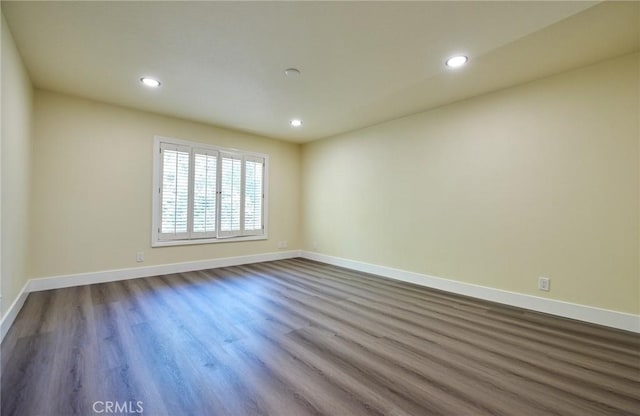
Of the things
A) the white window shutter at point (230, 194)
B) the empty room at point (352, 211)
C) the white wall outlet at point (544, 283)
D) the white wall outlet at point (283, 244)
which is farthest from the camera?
the white wall outlet at point (283, 244)

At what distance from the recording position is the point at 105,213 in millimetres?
3828

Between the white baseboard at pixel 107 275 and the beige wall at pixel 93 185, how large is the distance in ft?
0.25

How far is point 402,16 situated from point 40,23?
2723mm

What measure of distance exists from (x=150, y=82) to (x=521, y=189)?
14.1ft

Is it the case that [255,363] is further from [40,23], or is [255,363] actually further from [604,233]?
[604,233]

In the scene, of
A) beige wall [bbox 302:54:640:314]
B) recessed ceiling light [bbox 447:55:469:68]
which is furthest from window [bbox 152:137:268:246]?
recessed ceiling light [bbox 447:55:469:68]

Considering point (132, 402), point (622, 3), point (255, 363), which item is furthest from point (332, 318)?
point (622, 3)

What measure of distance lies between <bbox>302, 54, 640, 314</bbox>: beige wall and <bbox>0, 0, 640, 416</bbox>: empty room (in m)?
0.02

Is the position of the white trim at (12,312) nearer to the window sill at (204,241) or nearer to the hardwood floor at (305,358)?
the hardwood floor at (305,358)

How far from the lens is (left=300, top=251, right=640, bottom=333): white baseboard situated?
8.33ft

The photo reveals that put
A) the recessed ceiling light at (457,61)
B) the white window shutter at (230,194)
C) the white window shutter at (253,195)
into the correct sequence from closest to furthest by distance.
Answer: the recessed ceiling light at (457,61) → the white window shutter at (230,194) → the white window shutter at (253,195)

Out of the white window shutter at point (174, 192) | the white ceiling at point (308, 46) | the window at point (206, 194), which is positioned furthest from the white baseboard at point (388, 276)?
the white ceiling at point (308, 46)

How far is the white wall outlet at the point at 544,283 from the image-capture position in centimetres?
292

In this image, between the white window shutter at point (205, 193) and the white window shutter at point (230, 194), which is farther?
the white window shutter at point (230, 194)
